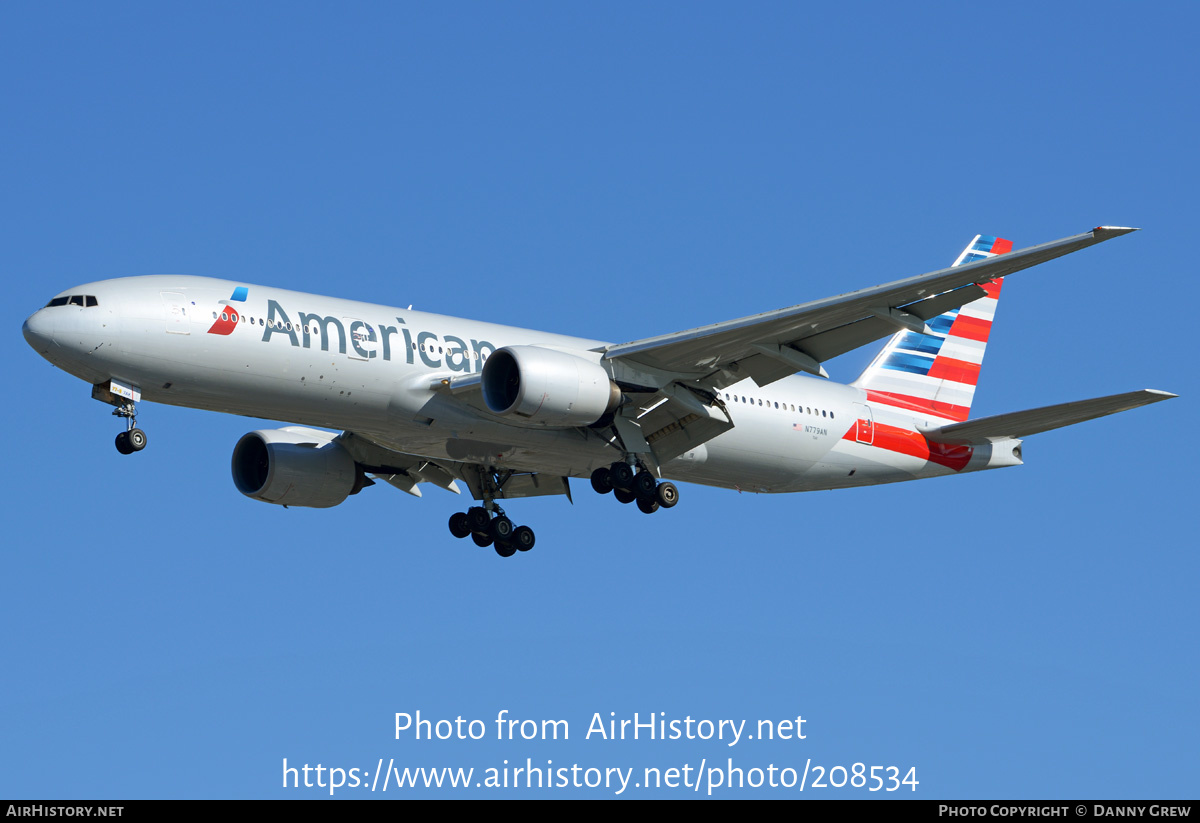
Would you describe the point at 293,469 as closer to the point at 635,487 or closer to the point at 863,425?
the point at 635,487

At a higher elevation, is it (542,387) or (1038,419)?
(1038,419)

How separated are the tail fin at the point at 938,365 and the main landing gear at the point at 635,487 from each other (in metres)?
7.19

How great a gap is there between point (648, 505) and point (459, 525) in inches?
234

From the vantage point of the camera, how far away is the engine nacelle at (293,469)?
35.9 metres

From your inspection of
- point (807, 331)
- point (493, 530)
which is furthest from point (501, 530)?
point (807, 331)

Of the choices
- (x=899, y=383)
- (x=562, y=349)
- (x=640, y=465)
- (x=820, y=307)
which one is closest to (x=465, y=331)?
(x=562, y=349)

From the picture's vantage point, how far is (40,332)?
28.2 meters

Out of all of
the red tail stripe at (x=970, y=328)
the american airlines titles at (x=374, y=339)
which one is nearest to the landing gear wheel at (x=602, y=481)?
the american airlines titles at (x=374, y=339)

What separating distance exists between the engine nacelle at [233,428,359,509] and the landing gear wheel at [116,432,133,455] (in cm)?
700

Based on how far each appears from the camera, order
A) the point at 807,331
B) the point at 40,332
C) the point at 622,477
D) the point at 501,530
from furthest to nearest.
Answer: the point at 501,530 → the point at 622,477 → the point at 807,331 → the point at 40,332

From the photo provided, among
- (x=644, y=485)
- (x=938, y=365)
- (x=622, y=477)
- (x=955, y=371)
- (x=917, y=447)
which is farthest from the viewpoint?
(x=955, y=371)

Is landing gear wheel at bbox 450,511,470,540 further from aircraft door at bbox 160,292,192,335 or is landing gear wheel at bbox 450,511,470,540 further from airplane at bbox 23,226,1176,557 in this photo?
aircraft door at bbox 160,292,192,335

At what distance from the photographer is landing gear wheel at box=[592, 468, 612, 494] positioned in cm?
3341

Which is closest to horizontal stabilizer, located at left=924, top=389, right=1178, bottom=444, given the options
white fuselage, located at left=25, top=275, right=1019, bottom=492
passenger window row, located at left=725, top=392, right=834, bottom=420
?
white fuselage, located at left=25, top=275, right=1019, bottom=492
